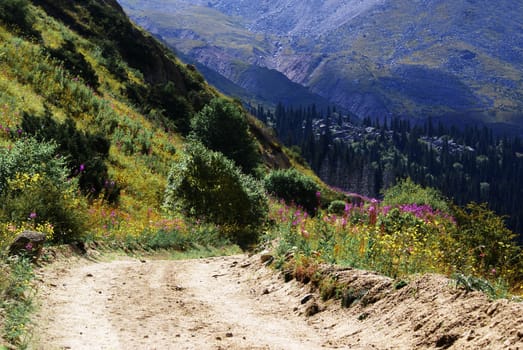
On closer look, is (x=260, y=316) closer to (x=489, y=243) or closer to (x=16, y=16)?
(x=489, y=243)

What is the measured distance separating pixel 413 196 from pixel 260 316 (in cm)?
1847

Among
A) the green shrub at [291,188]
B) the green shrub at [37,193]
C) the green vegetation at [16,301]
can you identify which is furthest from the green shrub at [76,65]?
the green vegetation at [16,301]

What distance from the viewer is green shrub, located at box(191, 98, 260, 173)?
31.8m

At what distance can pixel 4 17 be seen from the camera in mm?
30391

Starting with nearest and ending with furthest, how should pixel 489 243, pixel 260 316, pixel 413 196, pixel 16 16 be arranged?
pixel 260 316
pixel 489 243
pixel 413 196
pixel 16 16

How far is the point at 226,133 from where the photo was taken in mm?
31922

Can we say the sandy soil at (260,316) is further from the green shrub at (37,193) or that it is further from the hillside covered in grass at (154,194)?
the green shrub at (37,193)

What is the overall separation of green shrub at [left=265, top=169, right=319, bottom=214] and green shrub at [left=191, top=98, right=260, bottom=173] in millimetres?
2360

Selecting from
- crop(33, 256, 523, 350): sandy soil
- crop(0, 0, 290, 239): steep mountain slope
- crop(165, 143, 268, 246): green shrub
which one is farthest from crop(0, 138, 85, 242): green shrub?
crop(165, 143, 268, 246): green shrub

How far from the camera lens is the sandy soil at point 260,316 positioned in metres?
5.16

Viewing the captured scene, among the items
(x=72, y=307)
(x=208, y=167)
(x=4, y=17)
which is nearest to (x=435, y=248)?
(x=72, y=307)

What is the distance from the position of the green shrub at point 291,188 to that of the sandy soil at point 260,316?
21.2 meters

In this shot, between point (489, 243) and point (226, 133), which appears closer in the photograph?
point (489, 243)

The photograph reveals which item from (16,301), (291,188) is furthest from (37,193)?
(291,188)
